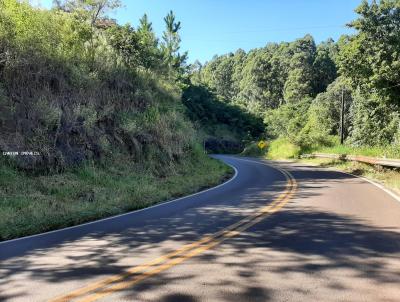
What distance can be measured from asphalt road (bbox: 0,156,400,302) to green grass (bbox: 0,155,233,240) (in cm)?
84

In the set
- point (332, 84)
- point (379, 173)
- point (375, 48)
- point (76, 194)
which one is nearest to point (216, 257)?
point (76, 194)

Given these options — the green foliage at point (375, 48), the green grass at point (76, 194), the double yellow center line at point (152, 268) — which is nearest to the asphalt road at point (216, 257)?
the double yellow center line at point (152, 268)

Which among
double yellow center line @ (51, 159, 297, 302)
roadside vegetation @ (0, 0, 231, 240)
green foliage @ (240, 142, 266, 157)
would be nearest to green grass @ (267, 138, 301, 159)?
green foliage @ (240, 142, 266, 157)

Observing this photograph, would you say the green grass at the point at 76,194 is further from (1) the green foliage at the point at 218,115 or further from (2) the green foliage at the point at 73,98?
(1) the green foliage at the point at 218,115

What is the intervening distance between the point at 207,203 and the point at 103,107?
678cm

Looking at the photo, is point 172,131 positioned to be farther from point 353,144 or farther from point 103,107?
point 353,144

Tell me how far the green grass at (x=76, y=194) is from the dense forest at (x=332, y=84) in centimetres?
1665

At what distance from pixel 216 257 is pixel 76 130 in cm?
990

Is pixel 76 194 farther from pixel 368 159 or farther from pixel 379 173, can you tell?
pixel 368 159

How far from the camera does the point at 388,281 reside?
5.78 metres

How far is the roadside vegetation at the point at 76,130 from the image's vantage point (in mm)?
11883

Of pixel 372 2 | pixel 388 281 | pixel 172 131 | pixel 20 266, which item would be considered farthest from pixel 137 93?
pixel 372 2

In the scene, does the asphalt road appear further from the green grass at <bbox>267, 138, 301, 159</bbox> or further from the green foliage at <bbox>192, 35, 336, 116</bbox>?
the green foliage at <bbox>192, 35, 336, 116</bbox>

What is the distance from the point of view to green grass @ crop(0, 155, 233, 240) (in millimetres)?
10211
